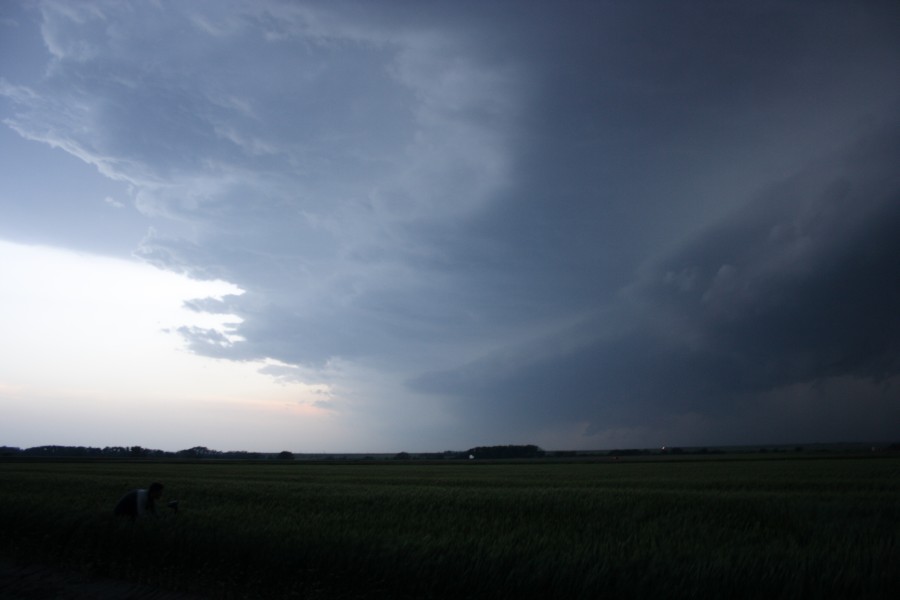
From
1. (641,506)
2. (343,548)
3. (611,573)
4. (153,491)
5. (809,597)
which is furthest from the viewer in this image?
(641,506)

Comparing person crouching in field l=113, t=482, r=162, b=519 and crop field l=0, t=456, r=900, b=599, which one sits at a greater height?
person crouching in field l=113, t=482, r=162, b=519

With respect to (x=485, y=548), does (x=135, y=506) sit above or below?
above

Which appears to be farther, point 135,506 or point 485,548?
point 135,506

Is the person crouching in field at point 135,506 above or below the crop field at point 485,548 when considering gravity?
above

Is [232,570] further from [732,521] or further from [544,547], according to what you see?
[732,521]

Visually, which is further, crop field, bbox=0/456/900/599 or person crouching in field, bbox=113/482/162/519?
person crouching in field, bbox=113/482/162/519

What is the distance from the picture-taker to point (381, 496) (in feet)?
68.5

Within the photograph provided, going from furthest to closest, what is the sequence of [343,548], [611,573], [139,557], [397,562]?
1. [139,557]
2. [343,548]
3. [397,562]
4. [611,573]

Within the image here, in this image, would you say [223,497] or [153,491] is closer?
[153,491]

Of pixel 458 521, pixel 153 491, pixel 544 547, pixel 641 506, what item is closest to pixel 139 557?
pixel 153 491

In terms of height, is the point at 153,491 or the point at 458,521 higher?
the point at 153,491

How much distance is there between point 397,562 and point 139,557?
5997 millimetres

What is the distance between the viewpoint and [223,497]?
21141 millimetres

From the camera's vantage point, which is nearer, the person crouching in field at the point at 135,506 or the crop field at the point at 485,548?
the crop field at the point at 485,548
